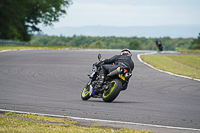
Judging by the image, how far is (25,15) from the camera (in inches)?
2840

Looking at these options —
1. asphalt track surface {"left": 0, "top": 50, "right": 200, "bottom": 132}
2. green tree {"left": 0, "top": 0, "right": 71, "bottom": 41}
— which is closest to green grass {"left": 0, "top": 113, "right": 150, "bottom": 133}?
asphalt track surface {"left": 0, "top": 50, "right": 200, "bottom": 132}

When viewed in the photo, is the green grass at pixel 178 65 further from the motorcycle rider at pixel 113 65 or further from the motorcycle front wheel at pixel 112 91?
the motorcycle front wheel at pixel 112 91

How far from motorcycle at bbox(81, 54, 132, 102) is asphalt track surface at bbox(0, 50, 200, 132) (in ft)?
0.85

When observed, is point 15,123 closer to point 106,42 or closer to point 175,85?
point 175,85

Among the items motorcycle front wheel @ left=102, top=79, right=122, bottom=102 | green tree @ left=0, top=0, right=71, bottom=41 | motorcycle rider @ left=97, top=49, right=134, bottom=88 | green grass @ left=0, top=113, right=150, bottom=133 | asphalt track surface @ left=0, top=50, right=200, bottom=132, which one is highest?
green tree @ left=0, top=0, right=71, bottom=41

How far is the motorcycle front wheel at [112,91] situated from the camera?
11.1 m

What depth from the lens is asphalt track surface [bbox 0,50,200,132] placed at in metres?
9.34

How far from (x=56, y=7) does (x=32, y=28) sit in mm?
7083

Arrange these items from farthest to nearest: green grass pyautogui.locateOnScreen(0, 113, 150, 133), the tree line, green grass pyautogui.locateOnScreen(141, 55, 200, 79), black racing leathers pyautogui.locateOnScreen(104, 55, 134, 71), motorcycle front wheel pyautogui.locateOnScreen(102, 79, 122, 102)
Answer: the tree line < green grass pyautogui.locateOnScreen(141, 55, 200, 79) < black racing leathers pyautogui.locateOnScreen(104, 55, 134, 71) < motorcycle front wheel pyautogui.locateOnScreen(102, 79, 122, 102) < green grass pyautogui.locateOnScreen(0, 113, 150, 133)

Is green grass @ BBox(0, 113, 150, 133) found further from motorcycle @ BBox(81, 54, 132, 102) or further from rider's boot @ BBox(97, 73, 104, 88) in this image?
rider's boot @ BBox(97, 73, 104, 88)

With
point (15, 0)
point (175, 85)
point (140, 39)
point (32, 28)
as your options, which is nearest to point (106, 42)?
point (140, 39)

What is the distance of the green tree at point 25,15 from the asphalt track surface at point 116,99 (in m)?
44.9

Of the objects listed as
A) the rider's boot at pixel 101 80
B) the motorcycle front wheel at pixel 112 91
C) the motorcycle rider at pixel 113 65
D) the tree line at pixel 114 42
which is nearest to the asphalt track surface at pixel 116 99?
the motorcycle front wheel at pixel 112 91

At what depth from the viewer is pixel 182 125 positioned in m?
8.32
